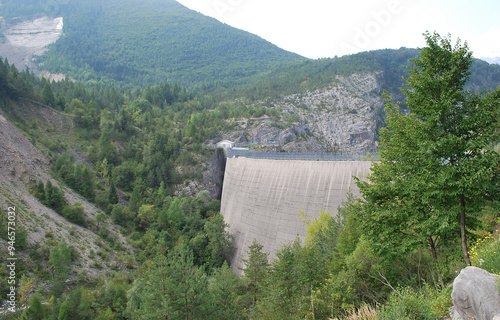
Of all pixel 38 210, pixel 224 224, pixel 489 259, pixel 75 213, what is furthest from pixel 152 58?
pixel 489 259

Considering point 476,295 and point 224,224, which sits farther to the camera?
point 224,224

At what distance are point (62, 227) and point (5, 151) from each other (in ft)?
37.2

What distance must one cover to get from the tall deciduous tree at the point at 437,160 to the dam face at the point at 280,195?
48.4ft

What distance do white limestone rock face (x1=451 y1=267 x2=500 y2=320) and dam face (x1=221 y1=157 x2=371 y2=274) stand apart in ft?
60.8

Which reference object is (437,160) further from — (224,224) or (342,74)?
(342,74)

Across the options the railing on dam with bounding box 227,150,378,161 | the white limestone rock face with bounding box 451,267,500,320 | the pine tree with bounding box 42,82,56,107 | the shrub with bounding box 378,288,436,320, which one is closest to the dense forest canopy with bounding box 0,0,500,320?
the shrub with bounding box 378,288,436,320

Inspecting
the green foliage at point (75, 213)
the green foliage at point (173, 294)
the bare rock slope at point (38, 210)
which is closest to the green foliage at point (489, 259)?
the green foliage at point (173, 294)

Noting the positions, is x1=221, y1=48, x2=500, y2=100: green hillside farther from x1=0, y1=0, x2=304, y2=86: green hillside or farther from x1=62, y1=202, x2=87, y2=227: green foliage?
x1=62, y1=202, x2=87, y2=227: green foliage

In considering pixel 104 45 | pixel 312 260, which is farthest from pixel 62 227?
pixel 104 45

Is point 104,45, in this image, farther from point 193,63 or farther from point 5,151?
point 5,151

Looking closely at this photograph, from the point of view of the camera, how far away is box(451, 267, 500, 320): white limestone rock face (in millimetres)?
5883

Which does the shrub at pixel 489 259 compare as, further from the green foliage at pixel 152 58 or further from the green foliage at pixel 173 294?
the green foliage at pixel 152 58

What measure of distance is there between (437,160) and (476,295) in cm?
419

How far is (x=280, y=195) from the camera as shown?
101 feet
